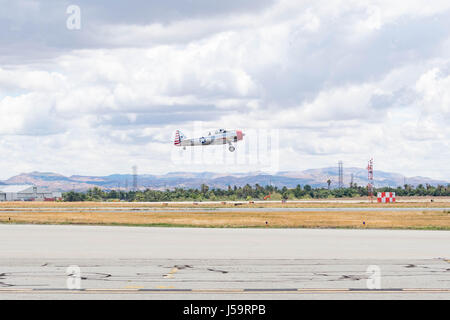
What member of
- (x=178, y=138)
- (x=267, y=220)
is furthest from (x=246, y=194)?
(x=267, y=220)

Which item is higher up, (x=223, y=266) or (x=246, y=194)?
(x=223, y=266)

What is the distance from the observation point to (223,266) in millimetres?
19203

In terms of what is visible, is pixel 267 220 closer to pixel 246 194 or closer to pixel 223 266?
pixel 223 266

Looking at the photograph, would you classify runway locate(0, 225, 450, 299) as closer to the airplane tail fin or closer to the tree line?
the airplane tail fin

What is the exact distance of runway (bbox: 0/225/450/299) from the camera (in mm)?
14609

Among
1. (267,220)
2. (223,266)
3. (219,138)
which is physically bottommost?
(267,220)

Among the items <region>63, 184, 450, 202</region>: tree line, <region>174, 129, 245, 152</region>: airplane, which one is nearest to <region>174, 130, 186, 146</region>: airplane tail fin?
<region>174, 129, 245, 152</region>: airplane

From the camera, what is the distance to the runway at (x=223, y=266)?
14609mm

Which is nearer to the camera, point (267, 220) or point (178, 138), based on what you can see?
point (267, 220)

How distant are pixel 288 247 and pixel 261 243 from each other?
2.26 meters

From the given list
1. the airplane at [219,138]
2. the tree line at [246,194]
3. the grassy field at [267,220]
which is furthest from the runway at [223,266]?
the tree line at [246,194]

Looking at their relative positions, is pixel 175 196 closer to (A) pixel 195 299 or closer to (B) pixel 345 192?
(B) pixel 345 192

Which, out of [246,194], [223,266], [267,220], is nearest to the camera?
[223,266]
